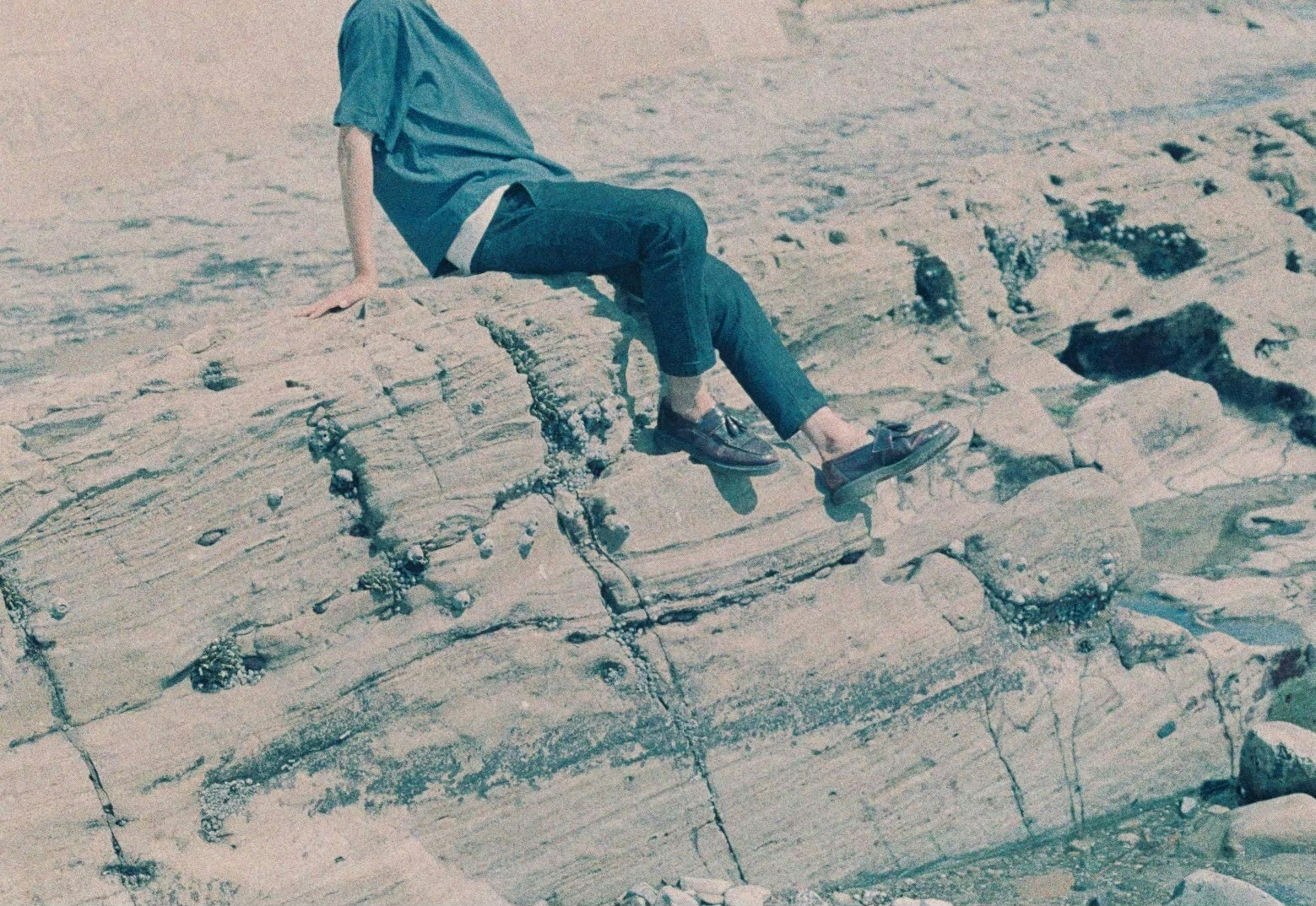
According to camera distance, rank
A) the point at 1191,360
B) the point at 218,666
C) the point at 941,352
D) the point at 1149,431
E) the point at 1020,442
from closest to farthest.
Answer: the point at 218,666 → the point at 1020,442 → the point at 1149,431 → the point at 941,352 → the point at 1191,360

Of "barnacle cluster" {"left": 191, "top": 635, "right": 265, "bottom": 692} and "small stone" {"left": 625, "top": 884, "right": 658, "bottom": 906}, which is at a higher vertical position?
"barnacle cluster" {"left": 191, "top": 635, "right": 265, "bottom": 692}

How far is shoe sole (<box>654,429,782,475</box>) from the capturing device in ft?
13.8

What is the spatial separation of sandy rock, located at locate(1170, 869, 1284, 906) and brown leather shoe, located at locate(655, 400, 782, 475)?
147 cm

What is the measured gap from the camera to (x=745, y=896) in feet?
A: 13.4

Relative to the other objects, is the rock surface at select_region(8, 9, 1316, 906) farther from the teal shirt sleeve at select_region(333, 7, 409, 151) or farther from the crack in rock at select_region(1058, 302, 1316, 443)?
the crack in rock at select_region(1058, 302, 1316, 443)

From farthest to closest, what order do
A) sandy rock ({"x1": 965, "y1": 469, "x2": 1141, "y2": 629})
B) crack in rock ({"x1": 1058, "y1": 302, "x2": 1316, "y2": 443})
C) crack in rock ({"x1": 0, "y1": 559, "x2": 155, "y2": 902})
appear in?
crack in rock ({"x1": 1058, "y1": 302, "x2": 1316, "y2": 443}) → sandy rock ({"x1": 965, "y1": 469, "x2": 1141, "y2": 629}) → crack in rock ({"x1": 0, "y1": 559, "x2": 155, "y2": 902})

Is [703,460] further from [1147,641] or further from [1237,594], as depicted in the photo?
[1237,594]

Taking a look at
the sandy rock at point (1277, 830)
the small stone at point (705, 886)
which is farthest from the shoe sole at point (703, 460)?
the sandy rock at point (1277, 830)

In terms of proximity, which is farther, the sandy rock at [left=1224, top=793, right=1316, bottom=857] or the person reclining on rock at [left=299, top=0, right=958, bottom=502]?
the sandy rock at [left=1224, top=793, right=1316, bottom=857]

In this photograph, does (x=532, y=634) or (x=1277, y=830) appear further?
(x=1277, y=830)

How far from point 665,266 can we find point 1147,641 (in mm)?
1821

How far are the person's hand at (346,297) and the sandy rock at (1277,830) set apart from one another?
2713mm

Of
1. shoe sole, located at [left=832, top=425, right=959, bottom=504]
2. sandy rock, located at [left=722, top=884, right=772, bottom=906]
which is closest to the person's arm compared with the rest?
shoe sole, located at [left=832, top=425, right=959, bottom=504]

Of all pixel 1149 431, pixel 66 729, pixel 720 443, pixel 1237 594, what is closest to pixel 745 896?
pixel 720 443
